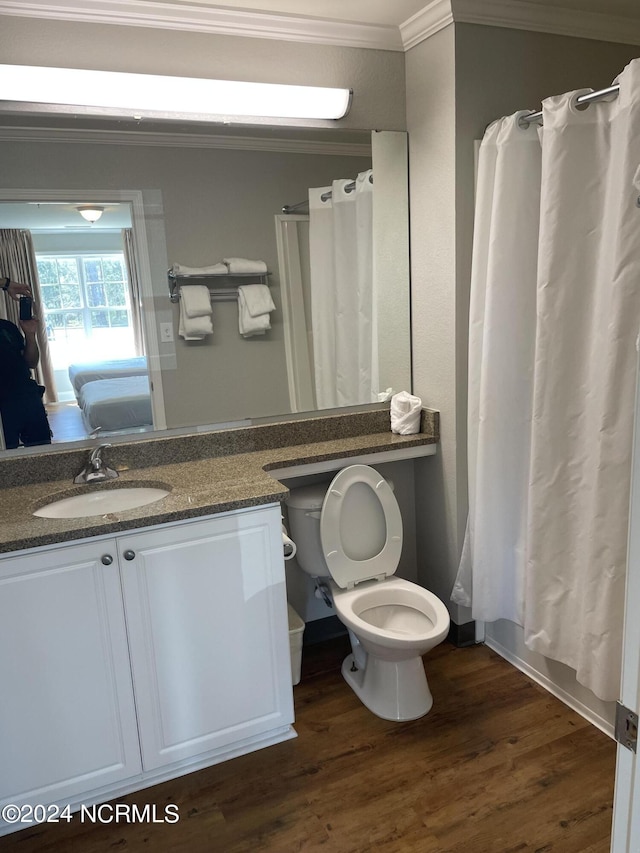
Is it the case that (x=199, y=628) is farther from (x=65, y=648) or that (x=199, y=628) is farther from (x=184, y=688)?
(x=65, y=648)

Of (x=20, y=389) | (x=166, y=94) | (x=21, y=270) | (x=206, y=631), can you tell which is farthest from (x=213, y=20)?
(x=206, y=631)

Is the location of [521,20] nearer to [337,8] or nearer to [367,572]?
[337,8]

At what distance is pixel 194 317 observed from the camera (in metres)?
2.37

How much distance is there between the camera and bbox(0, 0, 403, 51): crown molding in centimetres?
197

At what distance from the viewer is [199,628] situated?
1933mm

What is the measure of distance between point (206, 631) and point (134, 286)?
120 centimetres

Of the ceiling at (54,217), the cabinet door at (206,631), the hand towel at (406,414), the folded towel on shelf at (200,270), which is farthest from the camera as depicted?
the hand towel at (406,414)

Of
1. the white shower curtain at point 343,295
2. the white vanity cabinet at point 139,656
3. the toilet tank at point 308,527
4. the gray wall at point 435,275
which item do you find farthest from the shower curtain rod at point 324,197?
the white vanity cabinet at point 139,656

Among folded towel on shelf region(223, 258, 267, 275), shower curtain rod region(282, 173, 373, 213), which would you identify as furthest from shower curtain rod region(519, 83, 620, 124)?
folded towel on shelf region(223, 258, 267, 275)

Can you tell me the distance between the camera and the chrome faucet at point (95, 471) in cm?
214

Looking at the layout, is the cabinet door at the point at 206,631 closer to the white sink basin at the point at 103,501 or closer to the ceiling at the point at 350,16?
the white sink basin at the point at 103,501

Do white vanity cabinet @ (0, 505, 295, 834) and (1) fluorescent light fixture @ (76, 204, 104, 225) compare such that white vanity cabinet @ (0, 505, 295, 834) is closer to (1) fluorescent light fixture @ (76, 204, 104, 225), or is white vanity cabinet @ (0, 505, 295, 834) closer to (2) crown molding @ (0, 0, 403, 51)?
(1) fluorescent light fixture @ (76, 204, 104, 225)

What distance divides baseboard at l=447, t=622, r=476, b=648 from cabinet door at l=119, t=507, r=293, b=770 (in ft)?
2.86

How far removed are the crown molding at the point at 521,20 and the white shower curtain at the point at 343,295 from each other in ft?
1.75
